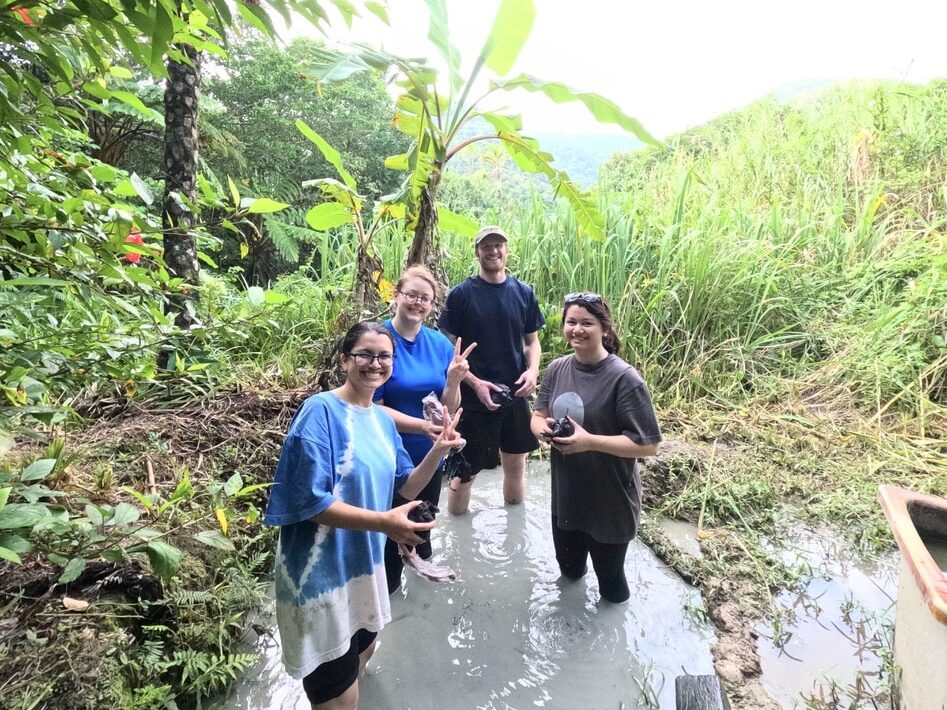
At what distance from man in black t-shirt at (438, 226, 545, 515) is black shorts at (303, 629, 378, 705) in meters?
1.43

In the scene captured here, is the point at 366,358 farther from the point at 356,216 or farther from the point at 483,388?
the point at 356,216

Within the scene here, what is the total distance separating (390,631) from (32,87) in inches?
91.4

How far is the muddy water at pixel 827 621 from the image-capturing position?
2.07 m

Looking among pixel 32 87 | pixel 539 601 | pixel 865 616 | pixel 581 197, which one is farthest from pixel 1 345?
pixel 865 616

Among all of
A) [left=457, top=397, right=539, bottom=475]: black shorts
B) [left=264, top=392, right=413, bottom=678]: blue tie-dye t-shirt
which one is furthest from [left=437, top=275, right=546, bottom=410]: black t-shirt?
[left=264, top=392, right=413, bottom=678]: blue tie-dye t-shirt

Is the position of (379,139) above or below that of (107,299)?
above

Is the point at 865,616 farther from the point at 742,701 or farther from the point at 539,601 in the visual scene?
the point at 539,601

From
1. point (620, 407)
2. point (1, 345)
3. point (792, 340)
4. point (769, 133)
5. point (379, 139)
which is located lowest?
point (792, 340)

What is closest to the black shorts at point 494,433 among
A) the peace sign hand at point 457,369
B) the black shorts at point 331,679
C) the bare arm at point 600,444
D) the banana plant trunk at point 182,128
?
the peace sign hand at point 457,369

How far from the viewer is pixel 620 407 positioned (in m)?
2.12

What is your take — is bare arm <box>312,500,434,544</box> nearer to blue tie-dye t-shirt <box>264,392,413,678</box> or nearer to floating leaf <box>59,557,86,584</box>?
blue tie-dye t-shirt <box>264,392,413,678</box>

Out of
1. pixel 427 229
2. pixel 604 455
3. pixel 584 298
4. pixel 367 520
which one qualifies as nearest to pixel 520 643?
pixel 604 455

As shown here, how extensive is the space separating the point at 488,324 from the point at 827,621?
2.20m

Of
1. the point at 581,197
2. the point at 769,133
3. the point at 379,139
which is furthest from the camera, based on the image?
the point at 379,139
